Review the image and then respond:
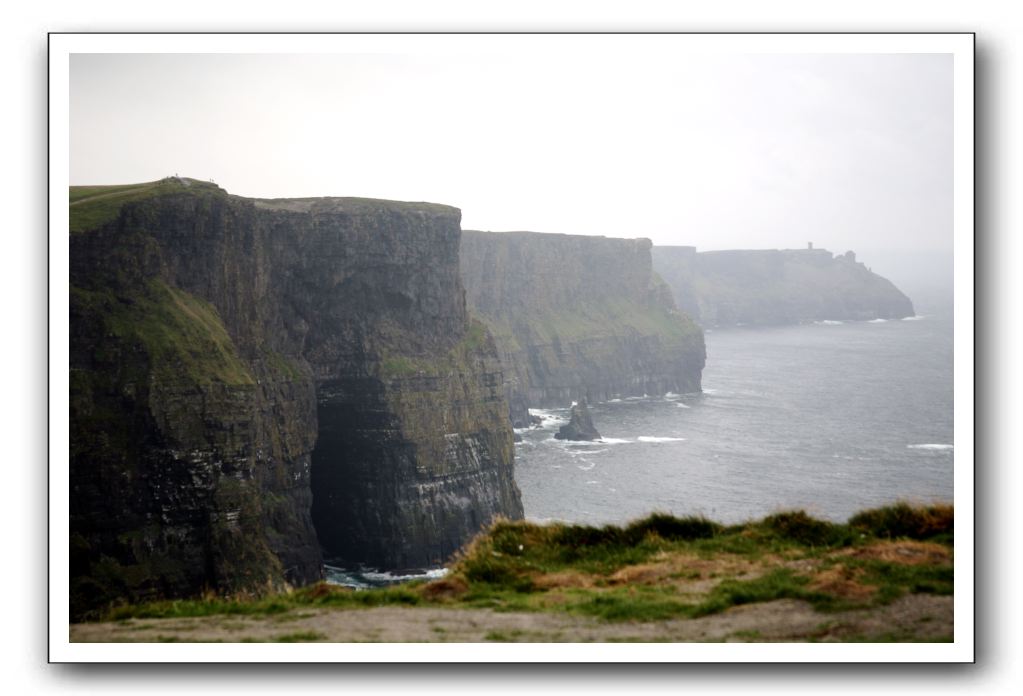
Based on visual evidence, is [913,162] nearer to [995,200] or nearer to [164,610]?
[995,200]

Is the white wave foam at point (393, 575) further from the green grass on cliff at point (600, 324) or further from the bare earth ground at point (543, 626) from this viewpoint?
the green grass on cliff at point (600, 324)

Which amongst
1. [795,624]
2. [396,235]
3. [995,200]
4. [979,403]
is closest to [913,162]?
[995,200]

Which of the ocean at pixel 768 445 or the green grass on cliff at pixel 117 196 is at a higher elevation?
the green grass on cliff at pixel 117 196

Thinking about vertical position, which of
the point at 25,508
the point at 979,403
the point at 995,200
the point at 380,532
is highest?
the point at 995,200

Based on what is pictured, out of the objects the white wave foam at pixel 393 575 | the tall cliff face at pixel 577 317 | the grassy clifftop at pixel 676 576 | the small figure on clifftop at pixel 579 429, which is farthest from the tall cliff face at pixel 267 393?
the tall cliff face at pixel 577 317

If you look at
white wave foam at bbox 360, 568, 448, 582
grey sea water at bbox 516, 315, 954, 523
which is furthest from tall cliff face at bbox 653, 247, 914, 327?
white wave foam at bbox 360, 568, 448, 582

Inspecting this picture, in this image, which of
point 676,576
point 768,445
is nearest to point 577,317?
point 768,445

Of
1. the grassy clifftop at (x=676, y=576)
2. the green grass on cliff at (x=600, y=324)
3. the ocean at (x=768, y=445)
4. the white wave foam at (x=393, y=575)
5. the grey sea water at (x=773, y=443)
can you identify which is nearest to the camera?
the grassy clifftop at (x=676, y=576)
